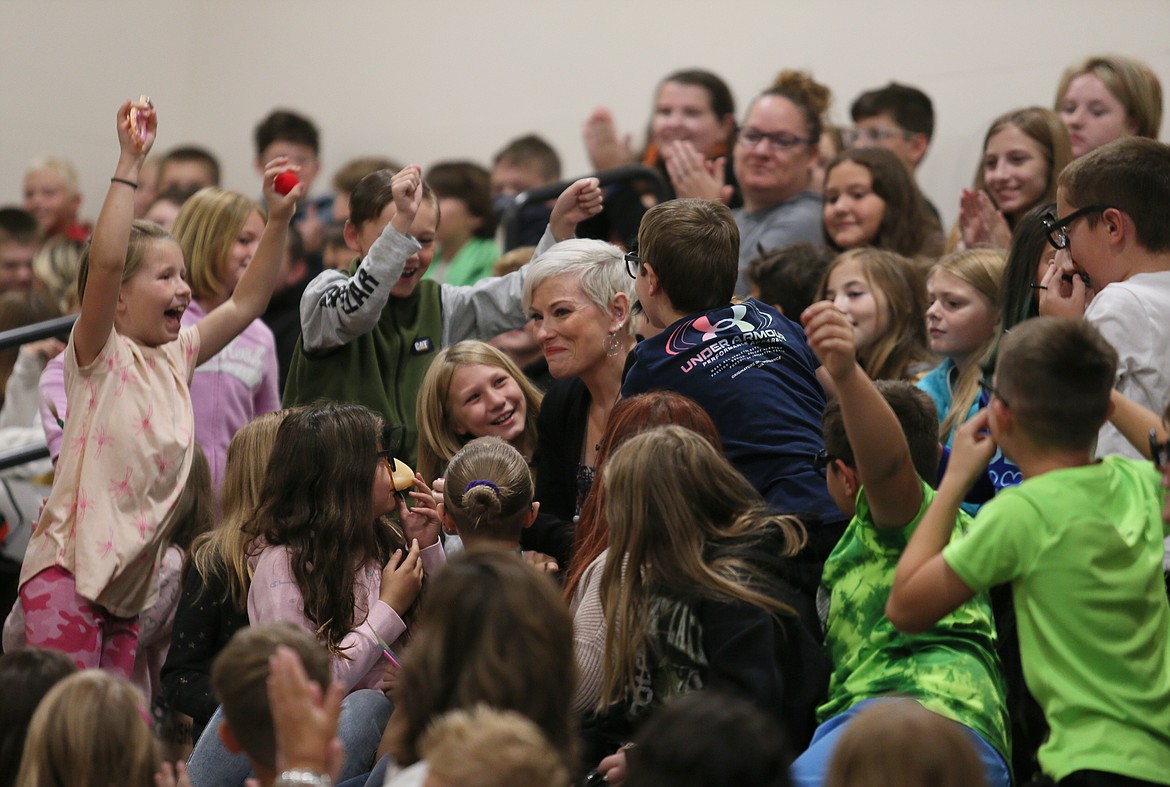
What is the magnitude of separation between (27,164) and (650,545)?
7.27 meters

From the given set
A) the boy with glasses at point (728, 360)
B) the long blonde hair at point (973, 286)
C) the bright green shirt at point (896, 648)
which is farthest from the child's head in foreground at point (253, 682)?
the long blonde hair at point (973, 286)

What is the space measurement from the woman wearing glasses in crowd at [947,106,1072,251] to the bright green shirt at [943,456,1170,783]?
239 centimetres

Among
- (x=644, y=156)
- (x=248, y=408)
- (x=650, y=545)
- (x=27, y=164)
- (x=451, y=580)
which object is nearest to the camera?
(x=451, y=580)

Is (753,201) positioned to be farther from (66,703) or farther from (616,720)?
(66,703)

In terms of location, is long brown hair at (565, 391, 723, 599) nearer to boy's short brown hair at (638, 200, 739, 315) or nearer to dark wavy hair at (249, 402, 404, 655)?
boy's short brown hair at (638, 200, 739, 315)

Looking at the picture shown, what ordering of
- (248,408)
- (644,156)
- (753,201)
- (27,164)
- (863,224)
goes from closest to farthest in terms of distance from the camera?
(248,408)
(863,224)
(753,201)
(644,156)
(27,164)

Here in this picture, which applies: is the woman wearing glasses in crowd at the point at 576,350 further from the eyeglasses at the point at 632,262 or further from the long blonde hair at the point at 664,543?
the long blonde hair at the point at 664,543

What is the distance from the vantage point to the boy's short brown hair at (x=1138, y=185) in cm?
321

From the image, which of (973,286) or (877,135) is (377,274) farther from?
(877,135)

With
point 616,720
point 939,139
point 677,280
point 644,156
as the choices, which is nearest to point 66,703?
point 616,720

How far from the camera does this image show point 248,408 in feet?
15.2

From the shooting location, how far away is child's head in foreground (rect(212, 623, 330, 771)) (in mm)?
2502

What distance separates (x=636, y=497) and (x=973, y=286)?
66.1 inches

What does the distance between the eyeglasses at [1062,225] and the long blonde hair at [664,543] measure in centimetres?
100
